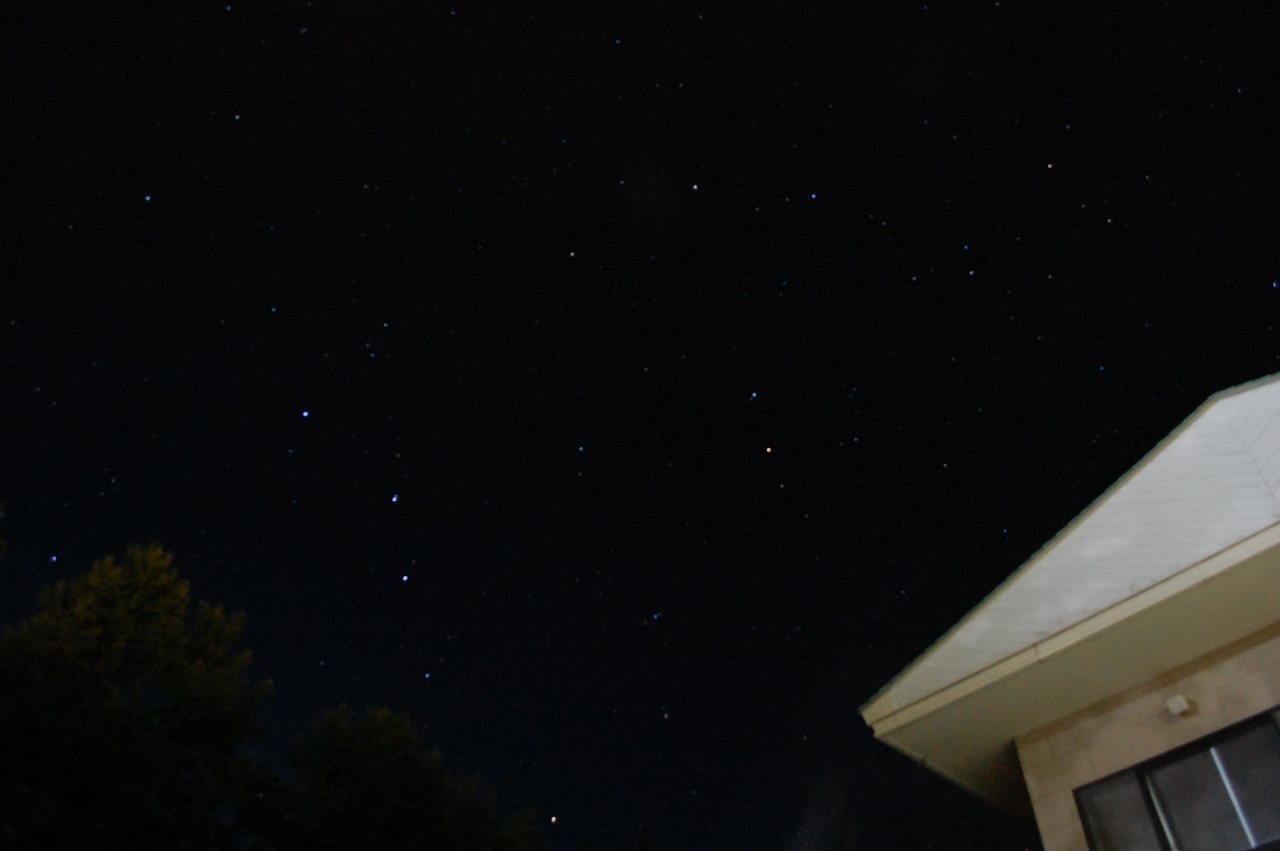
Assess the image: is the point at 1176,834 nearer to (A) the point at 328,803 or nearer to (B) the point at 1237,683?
(B) the point at 1237,683

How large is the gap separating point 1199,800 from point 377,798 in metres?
7.82

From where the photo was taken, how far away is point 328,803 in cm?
870

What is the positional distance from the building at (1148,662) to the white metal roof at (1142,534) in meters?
0.01

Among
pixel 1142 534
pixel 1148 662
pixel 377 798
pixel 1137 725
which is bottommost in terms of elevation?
pixel 1137 725

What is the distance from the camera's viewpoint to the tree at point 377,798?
8453mm

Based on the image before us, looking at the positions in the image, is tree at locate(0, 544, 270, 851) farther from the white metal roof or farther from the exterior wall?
the exterior wall

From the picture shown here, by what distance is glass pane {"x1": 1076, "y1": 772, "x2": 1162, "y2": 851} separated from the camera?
6.73 meters

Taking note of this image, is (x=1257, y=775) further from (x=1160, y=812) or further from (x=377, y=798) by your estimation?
(x=377, y=798)

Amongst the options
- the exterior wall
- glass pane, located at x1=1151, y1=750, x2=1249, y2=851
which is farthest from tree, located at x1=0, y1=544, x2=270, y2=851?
glass pane, located at x1=1151, y1=750, x2=1249, y2=851

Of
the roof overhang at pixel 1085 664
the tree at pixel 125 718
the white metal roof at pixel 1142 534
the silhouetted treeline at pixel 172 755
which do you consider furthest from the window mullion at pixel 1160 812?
the tree at pixel 125 718

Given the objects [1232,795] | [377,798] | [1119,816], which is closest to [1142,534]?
[1232,795]

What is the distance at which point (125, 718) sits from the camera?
7445 mm

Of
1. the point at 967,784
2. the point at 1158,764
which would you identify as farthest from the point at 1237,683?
the point at 967,784

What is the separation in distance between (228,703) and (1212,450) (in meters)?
9.41
